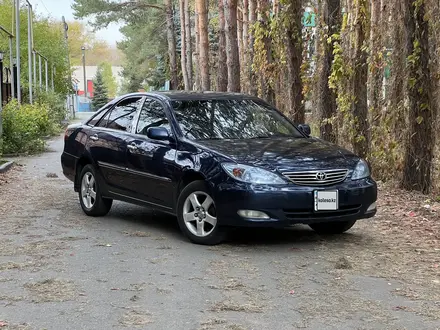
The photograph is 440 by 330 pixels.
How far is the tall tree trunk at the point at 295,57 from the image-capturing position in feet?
49.5

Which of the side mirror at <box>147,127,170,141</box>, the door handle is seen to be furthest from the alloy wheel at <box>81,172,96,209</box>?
the side mirror at <box>147,127,170,141</box>

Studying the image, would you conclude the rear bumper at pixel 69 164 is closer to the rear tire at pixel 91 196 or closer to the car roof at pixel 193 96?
the rear tire at pixel 91 196

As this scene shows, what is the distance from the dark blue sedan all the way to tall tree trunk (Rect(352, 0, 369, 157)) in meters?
4.85

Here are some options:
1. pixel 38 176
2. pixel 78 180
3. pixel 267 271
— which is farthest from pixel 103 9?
pixel 267 271

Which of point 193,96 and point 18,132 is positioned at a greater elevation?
point 193,96

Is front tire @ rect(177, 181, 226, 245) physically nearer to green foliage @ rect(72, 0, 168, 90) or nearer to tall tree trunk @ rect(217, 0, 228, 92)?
tall tree trunk @ rect(217, 0, 228, 92)

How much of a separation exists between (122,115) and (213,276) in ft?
12.1

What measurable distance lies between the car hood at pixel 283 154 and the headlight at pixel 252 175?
0.24ft

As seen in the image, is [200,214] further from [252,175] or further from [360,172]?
[360,172]

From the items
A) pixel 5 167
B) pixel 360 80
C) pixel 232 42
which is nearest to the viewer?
pixel 360 80

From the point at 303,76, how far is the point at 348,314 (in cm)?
1081

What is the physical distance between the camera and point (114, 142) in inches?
359

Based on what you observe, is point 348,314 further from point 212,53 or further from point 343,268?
point 212,53

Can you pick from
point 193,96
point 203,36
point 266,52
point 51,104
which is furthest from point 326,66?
point 51,104
